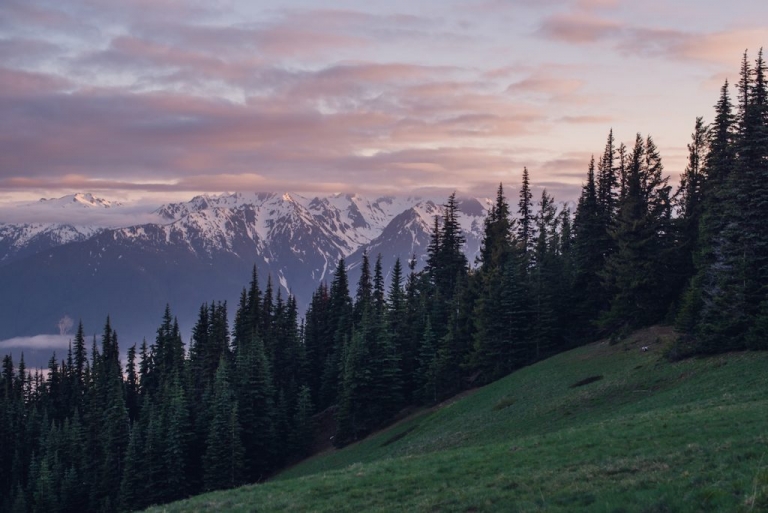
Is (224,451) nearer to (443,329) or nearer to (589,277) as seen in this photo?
(443,329)

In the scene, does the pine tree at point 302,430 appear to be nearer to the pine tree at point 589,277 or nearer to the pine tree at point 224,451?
the pine tree at point 224,451

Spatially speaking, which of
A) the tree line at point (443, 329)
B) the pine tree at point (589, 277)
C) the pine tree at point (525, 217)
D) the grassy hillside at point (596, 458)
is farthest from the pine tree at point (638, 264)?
the pine tree at point (525, 217)

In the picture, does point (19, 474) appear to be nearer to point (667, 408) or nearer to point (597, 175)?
point (597, 175)

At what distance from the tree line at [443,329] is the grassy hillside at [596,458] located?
5.86 meters

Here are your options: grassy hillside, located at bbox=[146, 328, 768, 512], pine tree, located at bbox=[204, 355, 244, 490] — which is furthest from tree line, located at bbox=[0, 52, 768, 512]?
grassy hillside, located at bbox=[146, 328, 768, 512]

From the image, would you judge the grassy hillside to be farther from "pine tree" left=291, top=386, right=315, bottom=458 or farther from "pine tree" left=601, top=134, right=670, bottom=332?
"pine tree" left=291, top=386, right=315, bottom=458

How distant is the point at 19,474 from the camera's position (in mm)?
100625

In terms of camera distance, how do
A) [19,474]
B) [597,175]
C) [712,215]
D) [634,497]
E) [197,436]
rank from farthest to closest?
[19,474], [597,175], [197,436], [712,215], [634,497]

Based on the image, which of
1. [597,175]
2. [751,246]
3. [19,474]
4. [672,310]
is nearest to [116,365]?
[19,474]

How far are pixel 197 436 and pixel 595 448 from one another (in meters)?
58.9

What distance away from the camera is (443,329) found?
266 feet

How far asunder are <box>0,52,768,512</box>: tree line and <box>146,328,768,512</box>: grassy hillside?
5.86m

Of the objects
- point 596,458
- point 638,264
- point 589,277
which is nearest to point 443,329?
point 589,277

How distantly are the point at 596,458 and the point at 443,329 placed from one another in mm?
58597
